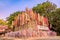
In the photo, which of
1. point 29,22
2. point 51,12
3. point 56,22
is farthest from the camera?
point 51,12

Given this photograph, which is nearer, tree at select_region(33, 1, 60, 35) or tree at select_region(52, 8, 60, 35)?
tree at select_region(52, 8, 60, 35)

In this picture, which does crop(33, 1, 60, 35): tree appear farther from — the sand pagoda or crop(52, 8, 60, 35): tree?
the sand pagoda

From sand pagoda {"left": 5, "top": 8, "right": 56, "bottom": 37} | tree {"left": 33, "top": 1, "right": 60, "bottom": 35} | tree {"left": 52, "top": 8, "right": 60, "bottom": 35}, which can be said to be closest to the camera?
sand pagoda {"left": 5, "top": 8, "right": 56, "bottom": 37}

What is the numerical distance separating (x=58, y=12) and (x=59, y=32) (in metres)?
3.70

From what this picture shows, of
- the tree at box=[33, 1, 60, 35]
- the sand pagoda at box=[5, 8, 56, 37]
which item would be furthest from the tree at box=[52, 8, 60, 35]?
the sand pagoda at box=[5, 8, 56, 37]

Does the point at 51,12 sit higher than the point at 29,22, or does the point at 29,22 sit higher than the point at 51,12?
the point at 51,12

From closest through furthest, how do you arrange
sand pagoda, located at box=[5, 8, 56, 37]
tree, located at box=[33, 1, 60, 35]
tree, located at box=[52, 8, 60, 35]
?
sand pagoda, located at box=[5, 8, 56, 37] → tree, located at box=[52, 8, 60, 35] → tree, located at box=[33, 1, 60, 35]

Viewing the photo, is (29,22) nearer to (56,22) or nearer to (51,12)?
(56,22)

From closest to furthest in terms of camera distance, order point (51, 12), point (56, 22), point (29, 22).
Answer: point (29, 22), point (56, 22), point (51, 12)

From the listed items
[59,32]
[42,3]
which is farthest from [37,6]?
[59,32]

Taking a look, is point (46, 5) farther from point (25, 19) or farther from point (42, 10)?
point (25, 19)

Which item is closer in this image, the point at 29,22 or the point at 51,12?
the point at 29,22

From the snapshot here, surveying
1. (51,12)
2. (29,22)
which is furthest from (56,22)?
(29,22)

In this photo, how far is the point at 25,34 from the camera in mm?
22062
